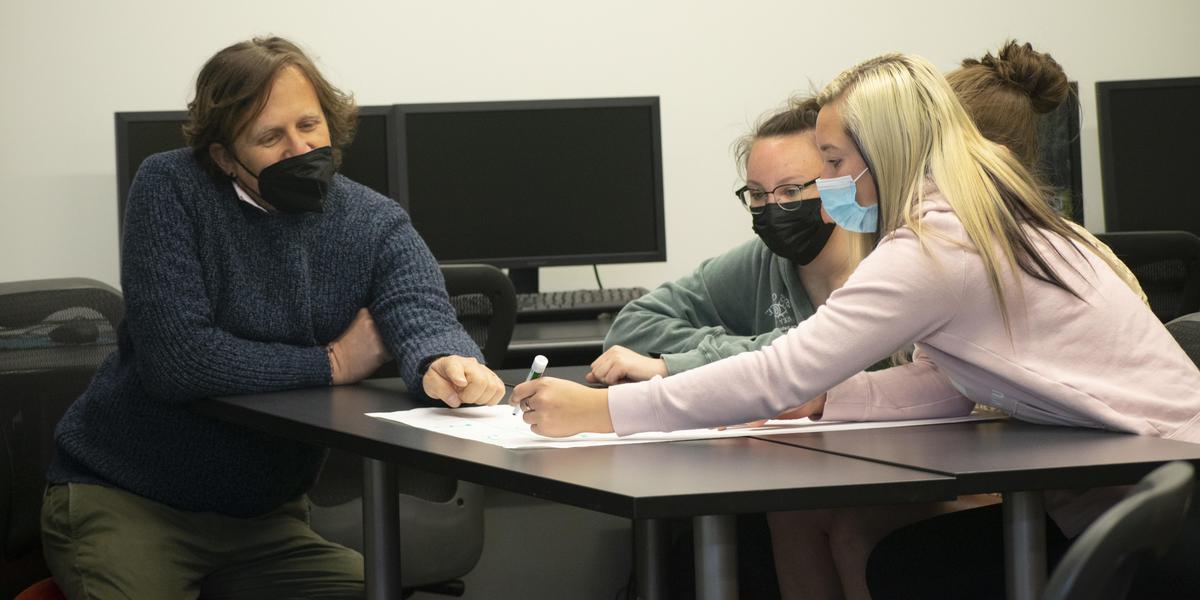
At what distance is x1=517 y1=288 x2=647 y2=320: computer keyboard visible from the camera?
3250 mm

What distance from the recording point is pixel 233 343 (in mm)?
1838

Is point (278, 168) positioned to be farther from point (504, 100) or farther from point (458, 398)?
point (504, 100)

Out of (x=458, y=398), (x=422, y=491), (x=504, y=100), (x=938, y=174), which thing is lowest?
(x=422, y=491)

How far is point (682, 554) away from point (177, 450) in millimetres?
939

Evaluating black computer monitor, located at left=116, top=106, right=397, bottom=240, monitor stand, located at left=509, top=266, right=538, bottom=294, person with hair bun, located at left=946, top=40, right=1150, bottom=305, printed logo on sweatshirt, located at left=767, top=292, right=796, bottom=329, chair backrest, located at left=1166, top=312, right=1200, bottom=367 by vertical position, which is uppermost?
black computer monitor, located at left=116, top=106, right=397, bottom=240

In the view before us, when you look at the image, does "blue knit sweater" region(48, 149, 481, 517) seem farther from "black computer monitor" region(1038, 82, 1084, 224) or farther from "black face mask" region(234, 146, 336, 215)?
"black computer monitor" region(1038, 82, 1084, 224)

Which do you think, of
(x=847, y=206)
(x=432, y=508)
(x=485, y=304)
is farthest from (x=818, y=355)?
(x=485, y=304)

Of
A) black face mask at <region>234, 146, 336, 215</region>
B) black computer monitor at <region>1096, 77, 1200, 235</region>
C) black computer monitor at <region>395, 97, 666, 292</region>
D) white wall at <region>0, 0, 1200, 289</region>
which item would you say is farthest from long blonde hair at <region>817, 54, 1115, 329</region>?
black computer monitor at <region>1096, 77, 1200, 235</region>

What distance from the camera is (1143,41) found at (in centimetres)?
400

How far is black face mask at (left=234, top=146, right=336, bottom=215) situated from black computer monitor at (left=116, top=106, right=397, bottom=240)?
138 cm

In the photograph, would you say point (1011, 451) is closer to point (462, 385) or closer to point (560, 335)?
point (462, 385)

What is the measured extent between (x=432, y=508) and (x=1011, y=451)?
1.18 metres

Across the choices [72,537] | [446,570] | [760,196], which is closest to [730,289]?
[760,196]

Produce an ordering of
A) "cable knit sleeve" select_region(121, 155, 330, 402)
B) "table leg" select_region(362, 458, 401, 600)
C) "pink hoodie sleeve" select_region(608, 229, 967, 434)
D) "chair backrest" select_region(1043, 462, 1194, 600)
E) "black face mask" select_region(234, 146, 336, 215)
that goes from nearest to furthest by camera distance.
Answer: "chair backrest" select_region(1043, 462, 1194, 600)
"pink hoodie sleeve" select_region(608, 229, 967, 434)
"table leg" select_region(362, 458, 401, 600)
"cable knit sleeve" select_region(121, 155, 330, 402)
"black face mask" select_region(234, 146, 336, 215)
